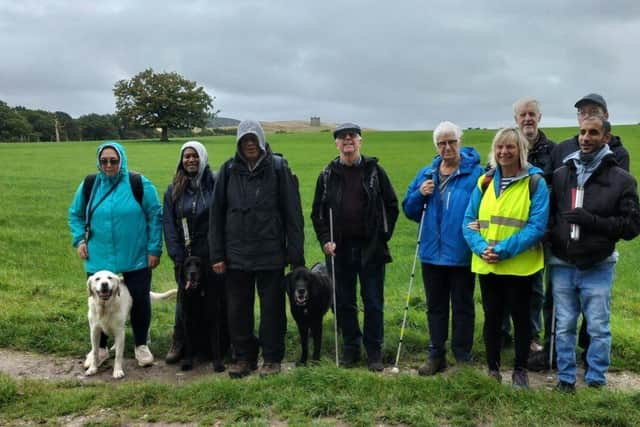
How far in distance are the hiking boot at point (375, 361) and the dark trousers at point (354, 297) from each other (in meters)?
0.02

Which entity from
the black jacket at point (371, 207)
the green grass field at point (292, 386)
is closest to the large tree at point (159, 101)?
the green grass field at point (292, 386)

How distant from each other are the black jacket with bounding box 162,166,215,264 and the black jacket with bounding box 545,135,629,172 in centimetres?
383

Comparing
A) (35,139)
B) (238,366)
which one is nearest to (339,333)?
(238,366)

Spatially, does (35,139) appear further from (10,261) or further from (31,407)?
(31,407)

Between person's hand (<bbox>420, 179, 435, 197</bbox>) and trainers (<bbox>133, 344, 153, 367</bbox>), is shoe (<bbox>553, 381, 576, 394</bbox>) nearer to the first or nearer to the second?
person's hand (<bbox>420, 179, 435, 197</bbox>)

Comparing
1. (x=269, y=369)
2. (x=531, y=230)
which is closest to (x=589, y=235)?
(x=531, y=230)

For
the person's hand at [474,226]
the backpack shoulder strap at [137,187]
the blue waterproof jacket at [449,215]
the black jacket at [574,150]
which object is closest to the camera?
the person's hand at [474,226]

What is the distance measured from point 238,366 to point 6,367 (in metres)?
2.73

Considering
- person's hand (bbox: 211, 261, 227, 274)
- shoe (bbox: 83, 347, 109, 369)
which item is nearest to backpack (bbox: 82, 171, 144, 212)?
person's hand (bbox: 211, 261, 227, 274)

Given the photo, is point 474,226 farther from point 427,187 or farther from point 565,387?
point 565,387

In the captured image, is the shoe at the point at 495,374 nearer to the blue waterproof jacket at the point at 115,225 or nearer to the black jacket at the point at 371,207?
the black jacket at the point at 371,207

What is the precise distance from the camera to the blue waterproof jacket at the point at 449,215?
5309 millimetres

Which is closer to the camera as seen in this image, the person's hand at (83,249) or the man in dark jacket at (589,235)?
the man in dark jacket at (589,235)

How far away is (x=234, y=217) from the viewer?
211 inches
